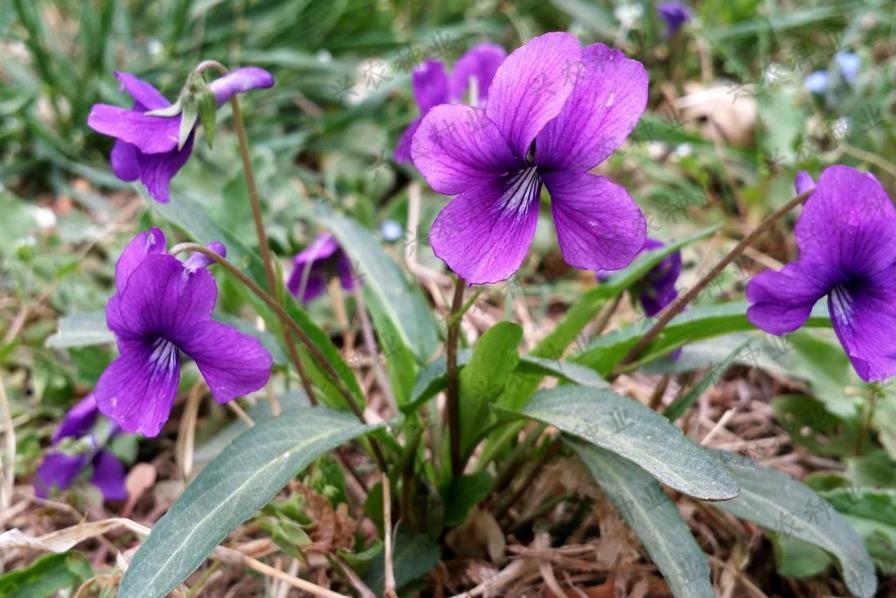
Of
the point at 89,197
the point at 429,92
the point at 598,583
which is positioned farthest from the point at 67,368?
the point at 598,583

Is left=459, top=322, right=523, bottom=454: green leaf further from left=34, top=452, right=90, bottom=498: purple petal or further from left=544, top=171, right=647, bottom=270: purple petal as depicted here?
left=34, top=452, right=90, bottom=498: purple petal

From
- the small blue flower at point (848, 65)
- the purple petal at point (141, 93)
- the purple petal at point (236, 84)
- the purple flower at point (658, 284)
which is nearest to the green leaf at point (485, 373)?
the purple flower at point (658, 284)

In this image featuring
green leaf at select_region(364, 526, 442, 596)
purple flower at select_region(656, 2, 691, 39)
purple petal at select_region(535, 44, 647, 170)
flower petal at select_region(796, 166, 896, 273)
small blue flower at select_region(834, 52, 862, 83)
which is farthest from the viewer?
purple flower at select_region(656, 2, 691, 39)

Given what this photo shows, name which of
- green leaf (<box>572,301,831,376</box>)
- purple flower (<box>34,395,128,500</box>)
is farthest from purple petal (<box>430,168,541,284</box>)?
purple flower (<box>34,395,128,500</box>)

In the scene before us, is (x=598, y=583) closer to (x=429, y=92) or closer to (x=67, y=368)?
(x=429, y=92)

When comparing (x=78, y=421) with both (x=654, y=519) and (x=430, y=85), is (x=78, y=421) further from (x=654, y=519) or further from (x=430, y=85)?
(x=654, y=519)

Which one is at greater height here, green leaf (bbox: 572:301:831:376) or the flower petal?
the flower petal

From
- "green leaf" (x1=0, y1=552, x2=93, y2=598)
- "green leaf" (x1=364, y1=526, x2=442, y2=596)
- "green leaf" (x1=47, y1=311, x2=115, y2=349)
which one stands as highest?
"green leaf" (x1=47, y1=311, x2=115, y2=349)
